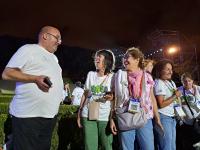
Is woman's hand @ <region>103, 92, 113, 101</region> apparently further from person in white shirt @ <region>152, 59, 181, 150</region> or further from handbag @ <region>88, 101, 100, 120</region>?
person in white shirt @ <region>152, 59, 181, 150</region>

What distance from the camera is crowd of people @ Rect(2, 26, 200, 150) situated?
11.6 feet

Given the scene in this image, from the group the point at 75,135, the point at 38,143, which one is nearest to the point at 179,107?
the point at 75,135

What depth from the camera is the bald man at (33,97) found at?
11.4ft

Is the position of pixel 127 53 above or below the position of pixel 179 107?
above

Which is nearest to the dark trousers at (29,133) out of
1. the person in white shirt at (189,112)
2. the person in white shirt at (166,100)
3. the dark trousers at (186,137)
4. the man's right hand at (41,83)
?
the man's right hand at (41,83)

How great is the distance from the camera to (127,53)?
15.7ft

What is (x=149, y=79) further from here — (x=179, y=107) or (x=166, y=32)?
(x=166, y=32)

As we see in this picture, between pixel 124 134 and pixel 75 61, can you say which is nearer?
pixel 124 134

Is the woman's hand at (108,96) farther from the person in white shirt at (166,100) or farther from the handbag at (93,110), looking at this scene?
the person in white shirt at (166,100)

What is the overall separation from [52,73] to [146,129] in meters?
1.54

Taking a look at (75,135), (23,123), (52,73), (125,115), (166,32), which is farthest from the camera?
(166,32)

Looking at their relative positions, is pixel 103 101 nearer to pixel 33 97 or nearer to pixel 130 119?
pixel 130 119

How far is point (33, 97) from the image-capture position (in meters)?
3.58

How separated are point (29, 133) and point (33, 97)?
364mm
